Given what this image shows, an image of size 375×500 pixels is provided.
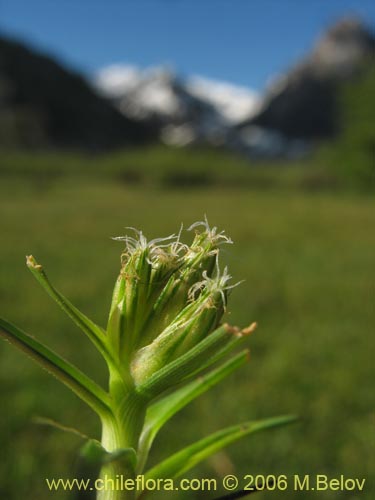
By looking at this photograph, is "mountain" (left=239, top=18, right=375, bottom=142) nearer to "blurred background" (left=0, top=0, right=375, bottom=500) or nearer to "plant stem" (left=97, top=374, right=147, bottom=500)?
"blurred background" (left=0, top=0, right=375, bottom=500)

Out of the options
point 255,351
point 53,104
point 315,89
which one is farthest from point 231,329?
point 315,89

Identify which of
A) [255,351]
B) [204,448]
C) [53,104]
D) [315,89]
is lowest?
[204,448]

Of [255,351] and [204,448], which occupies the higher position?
[255,351]

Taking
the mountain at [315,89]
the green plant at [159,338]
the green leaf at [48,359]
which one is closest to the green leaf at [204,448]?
the green plant at [159,338]

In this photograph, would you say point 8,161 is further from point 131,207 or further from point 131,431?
point 131,431

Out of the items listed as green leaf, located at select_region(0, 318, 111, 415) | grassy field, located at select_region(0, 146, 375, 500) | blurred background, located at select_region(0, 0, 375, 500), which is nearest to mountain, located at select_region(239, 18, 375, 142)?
blurred background, located at select_region(0, 0, 375, 500)

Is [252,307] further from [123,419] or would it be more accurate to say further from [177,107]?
[177,107]

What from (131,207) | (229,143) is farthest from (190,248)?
(229,143)
